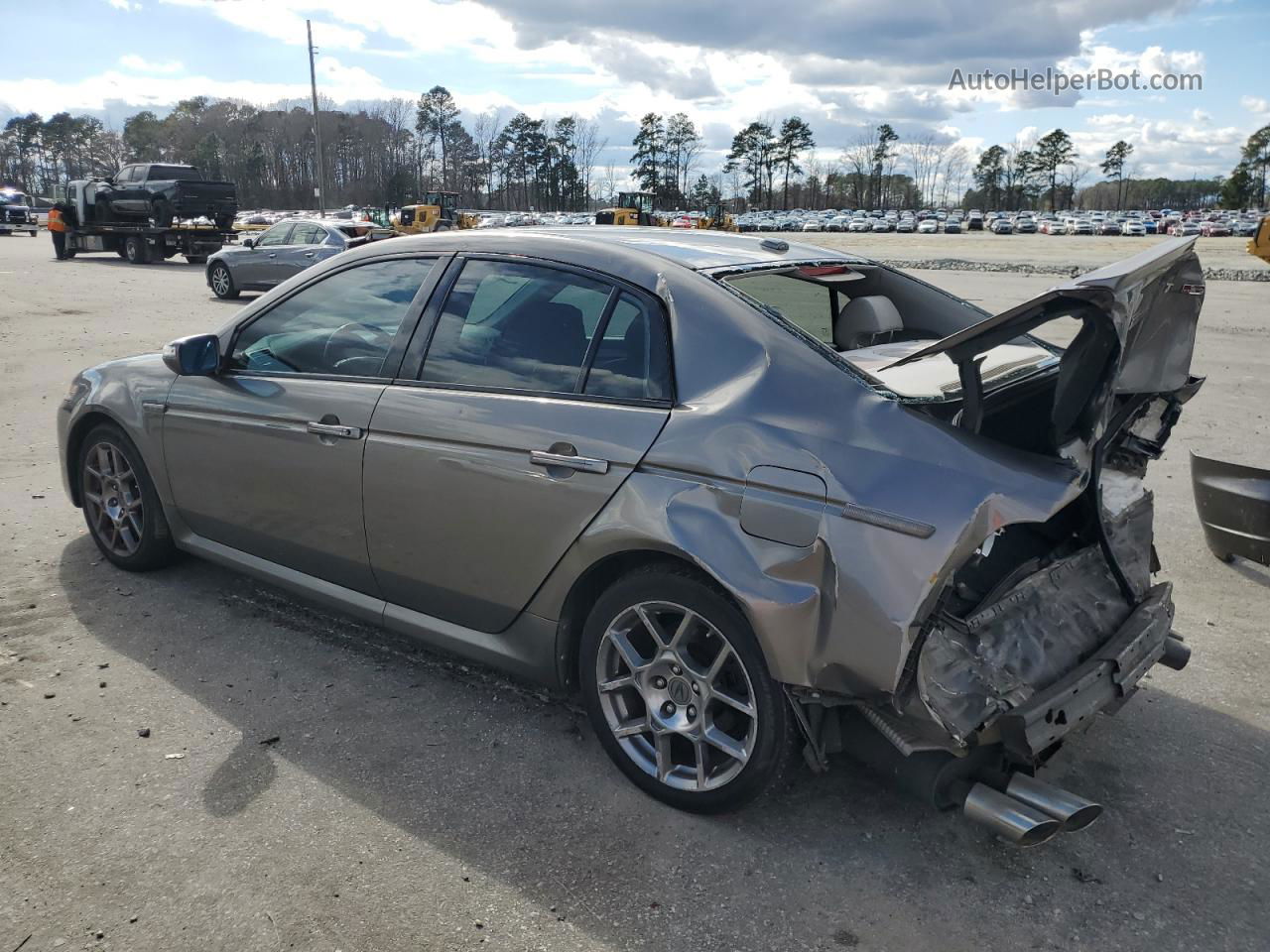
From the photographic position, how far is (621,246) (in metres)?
3.25

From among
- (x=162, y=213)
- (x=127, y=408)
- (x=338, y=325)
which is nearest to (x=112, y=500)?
(x=127, y=408)

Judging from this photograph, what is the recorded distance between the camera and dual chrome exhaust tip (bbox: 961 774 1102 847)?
248cm

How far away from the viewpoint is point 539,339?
325 centimetres

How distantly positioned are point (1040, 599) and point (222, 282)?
19.1m

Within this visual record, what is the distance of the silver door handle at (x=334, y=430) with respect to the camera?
11.6 ft

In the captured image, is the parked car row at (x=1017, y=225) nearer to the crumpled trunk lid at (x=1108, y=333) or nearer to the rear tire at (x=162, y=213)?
the rear tire at (x=162, y=213)

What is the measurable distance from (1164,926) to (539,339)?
2.46 metres

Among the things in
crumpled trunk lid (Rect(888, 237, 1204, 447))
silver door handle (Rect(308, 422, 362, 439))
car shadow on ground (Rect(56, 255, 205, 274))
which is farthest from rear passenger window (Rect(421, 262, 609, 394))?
car shadow on ground (Rect(56, 255, 205, 274))

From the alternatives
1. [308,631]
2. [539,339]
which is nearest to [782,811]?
[539,339]

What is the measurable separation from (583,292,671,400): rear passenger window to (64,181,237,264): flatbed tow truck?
28998mm

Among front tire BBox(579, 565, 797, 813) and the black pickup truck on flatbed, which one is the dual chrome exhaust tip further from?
the black pickup truck on flatbed

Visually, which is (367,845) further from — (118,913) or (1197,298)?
(1197,298)

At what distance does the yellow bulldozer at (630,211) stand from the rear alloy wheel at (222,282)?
20.5m

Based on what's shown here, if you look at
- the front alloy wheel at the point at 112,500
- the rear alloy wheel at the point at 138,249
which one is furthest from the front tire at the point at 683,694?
the rear alloy wheel at the point at 138,249
